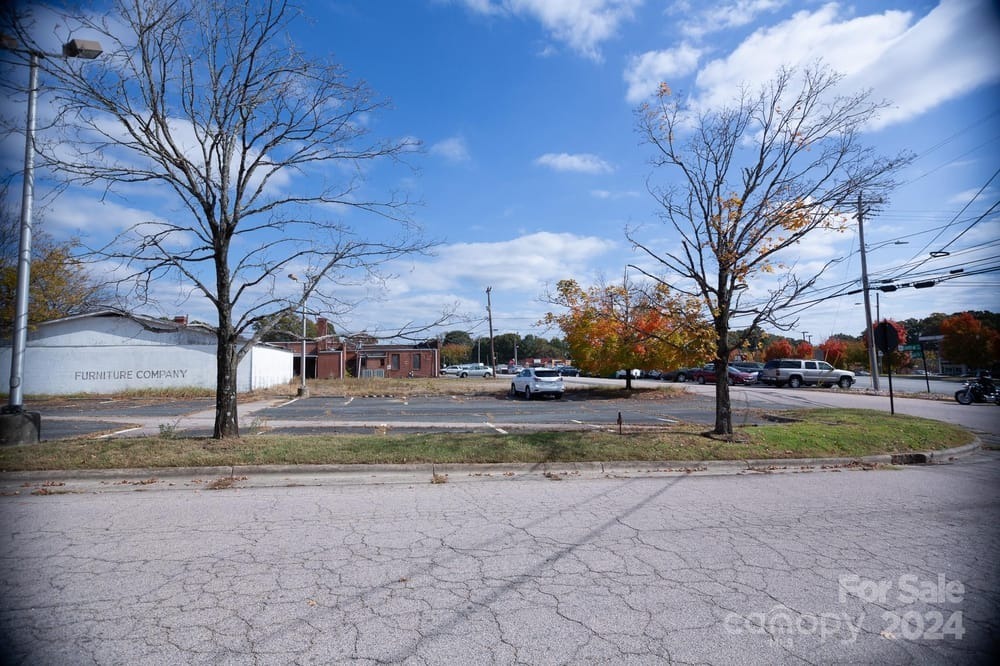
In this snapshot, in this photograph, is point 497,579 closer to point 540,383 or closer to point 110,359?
point 540,383

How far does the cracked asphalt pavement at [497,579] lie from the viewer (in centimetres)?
355

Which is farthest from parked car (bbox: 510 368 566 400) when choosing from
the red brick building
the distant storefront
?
the red brick building

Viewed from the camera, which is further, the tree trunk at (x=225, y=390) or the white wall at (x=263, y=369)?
the white wall at (x=263, y=369)

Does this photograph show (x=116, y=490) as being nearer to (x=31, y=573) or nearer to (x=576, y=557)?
(x=31, y=573)

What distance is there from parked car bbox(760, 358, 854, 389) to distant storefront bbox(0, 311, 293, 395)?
3393 centimetres

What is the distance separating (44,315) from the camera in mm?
27672

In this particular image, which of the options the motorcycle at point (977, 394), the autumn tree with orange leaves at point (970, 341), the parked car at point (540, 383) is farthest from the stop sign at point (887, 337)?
the autumn tree with orange leaves at point (970, 341)

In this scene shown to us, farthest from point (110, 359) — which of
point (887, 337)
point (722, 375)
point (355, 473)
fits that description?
point (887, 337)

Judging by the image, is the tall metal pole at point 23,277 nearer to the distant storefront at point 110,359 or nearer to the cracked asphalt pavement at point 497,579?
the cracked asphalt pavement at point 497,579

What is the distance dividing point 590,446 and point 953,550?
588cm

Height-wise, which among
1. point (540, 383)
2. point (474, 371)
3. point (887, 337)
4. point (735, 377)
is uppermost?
point (887, 337)

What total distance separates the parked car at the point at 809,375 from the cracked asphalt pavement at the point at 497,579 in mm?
34020

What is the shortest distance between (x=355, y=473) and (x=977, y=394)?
2622cm

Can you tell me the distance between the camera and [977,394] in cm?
2342
